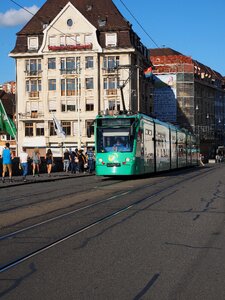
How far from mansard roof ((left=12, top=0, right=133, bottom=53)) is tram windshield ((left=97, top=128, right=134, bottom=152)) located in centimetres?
5333

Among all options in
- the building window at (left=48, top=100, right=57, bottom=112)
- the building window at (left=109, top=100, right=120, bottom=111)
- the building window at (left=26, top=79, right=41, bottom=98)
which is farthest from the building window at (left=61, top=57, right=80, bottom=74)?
the building window at (left=109, top=100, right=120, bottom=111)

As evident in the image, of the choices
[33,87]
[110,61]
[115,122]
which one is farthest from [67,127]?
[115,122]

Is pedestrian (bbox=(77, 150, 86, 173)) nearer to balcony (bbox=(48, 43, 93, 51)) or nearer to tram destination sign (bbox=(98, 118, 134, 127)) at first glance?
tram destination sign (bbox=(98, 118, 134, 127))

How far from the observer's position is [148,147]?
3084 centimetres

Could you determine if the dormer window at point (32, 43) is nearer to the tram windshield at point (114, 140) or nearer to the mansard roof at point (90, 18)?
the mansard roof at point (90, 18)

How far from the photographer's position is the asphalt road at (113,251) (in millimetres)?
6348

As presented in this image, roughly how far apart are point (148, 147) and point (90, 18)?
2209 inches

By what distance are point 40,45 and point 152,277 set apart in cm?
7821

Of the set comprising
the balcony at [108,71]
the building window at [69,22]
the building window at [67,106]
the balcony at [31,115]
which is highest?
the building window at [69,22]

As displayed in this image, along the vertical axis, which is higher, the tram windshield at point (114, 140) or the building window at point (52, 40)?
the building window at point (52, 40)

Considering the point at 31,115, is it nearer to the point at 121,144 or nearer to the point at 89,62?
the point at 89,62

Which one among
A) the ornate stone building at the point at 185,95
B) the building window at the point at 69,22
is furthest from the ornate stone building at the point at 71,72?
the ornate stone building at the point at 185,95

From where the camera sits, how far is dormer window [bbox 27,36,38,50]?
83000 mm

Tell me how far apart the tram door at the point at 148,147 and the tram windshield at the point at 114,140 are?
2.39m
